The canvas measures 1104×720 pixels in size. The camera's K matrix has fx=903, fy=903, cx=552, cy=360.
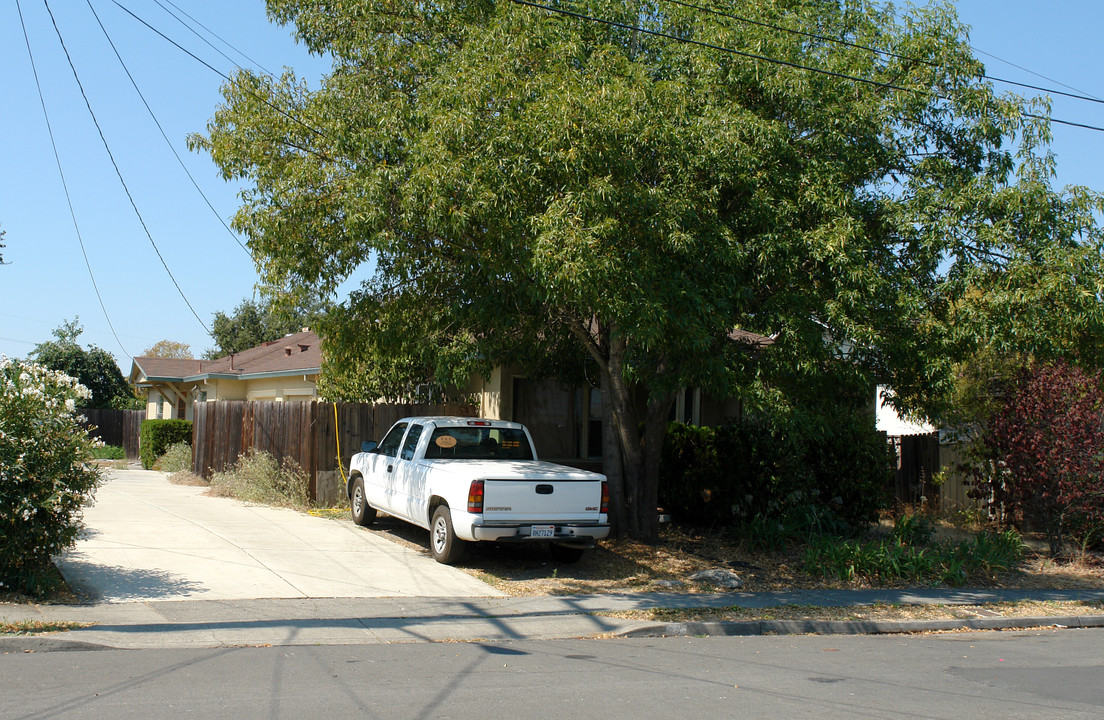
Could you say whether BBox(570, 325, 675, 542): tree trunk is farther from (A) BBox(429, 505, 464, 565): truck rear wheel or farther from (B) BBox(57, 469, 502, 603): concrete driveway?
(B) BBox(57, 469, 502, 603): concrete driveway

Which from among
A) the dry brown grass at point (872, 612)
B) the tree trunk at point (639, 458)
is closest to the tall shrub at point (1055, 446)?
the dry brown grass at point (872, 612)

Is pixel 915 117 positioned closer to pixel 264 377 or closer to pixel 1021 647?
pixel 1021 647

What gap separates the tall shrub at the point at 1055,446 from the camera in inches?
516

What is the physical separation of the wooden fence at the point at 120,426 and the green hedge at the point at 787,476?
22.6m

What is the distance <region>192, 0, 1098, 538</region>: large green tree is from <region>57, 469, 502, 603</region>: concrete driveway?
110 inches

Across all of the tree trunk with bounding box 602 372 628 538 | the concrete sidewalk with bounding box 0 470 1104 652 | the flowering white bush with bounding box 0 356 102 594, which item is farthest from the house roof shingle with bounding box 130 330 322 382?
the flowering white bush with bounding box 0 356 102 594

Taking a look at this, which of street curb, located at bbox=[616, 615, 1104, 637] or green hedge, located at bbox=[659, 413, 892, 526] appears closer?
street curb, located at bbox=[616, 615, 1104, 637]

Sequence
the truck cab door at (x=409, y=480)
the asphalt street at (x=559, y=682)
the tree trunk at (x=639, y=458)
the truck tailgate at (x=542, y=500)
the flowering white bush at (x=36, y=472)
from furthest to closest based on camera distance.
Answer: the tree trunk at (x=639, y=458) < the truck cab door at (x=409, y=480) < the truck tailgate at (x=542, y=500) < the flowering white bush at (x=36, y=472) < the asphalt street at (x=559, y=682)

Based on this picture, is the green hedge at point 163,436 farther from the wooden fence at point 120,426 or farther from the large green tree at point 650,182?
the large green tree at point 650,182

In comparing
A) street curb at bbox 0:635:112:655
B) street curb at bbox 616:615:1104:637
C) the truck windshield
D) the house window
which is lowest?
street curb at bbox 616:615:1104:637

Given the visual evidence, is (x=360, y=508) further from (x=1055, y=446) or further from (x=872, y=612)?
(x=1055, y=446)

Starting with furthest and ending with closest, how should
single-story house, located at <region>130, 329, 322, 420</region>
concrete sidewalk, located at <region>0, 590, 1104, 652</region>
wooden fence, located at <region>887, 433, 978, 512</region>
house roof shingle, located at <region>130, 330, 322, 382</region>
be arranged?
1. house roof shingle, located at <region>130, 330, 322, 382</region>
2. single-story house, located at <region>130, 329, 322, 420</region>
3. wooden fence, located at <region>887, 433, 978, 512</region>
4. concrete sidewalk, located at <region>0, 590, 1104, 652</region>

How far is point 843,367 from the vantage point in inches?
427

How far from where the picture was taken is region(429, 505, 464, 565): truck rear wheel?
11.0 metres
